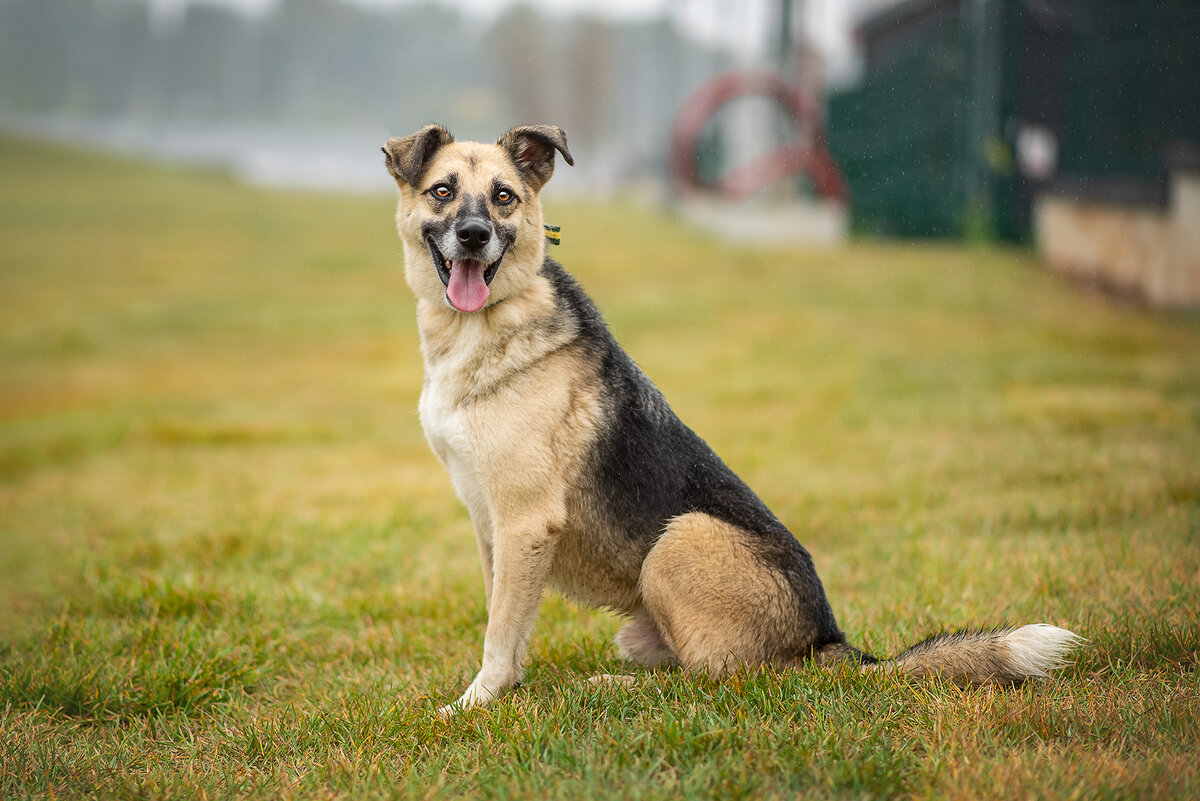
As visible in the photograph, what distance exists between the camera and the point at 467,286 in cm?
342

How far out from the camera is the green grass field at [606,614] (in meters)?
2.96

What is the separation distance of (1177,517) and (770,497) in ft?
7.60

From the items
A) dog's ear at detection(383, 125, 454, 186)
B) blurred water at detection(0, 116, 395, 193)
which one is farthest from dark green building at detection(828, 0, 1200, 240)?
blurred water at detection(0, 116, 395, 193)

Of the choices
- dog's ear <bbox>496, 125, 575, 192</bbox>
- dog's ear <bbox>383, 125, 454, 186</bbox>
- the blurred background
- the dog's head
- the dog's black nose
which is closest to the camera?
the dog's black nose

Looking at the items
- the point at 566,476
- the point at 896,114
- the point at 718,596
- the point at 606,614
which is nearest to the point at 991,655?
the point at 718,596

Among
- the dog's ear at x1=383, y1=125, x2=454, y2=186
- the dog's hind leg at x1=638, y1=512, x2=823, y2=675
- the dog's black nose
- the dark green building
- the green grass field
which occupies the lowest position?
the green grass field

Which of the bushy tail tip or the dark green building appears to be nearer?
the bushy tail tip

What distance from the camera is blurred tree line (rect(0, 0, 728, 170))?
3872cm

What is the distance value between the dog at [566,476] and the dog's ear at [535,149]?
12 millimetres

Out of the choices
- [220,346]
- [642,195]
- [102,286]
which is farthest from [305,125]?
[220,346]

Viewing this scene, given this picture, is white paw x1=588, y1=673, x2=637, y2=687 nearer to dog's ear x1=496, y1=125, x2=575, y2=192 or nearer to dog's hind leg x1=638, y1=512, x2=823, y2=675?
dog's hind leg x1=638, y1=512, x2=823, y2=675

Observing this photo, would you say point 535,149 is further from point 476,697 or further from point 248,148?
point 248,148

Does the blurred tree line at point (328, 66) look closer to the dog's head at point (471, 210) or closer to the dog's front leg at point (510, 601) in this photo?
the dog's head at point (471, 210)

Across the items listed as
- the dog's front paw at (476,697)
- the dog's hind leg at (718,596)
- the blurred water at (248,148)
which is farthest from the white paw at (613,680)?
the blurred water at (248,148)
